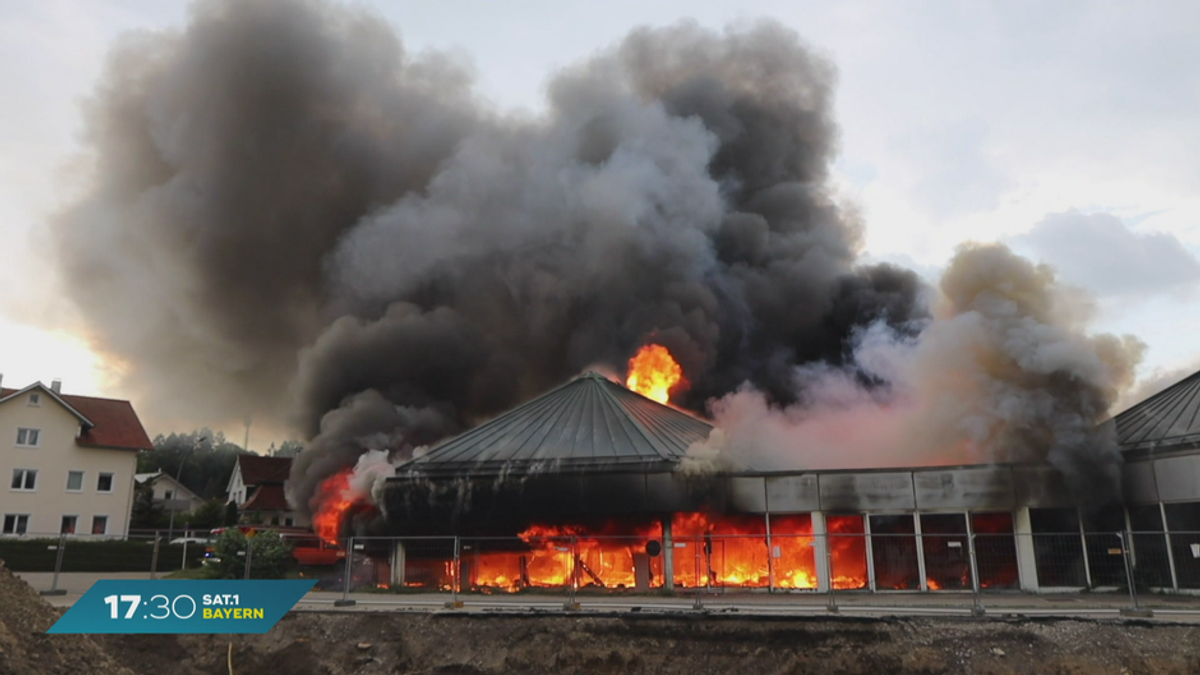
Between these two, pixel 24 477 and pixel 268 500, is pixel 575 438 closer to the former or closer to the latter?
pixel 24 477

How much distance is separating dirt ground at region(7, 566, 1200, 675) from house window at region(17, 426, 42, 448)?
32816 millimetres

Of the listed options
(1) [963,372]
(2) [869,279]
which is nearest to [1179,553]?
(1) [963,372]

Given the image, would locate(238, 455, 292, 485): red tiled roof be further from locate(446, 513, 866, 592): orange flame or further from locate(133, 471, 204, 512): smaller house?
locate(446, 513, 866, 592): orange flame

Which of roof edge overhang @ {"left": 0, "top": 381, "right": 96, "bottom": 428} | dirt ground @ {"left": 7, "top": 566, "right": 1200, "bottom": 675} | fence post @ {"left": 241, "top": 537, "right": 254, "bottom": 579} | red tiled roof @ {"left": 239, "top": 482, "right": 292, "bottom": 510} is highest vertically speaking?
roof edge overhang @ {"left": 0, "top": 381, "right": 96, "bottom": 428}

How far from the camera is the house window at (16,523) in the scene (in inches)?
1604

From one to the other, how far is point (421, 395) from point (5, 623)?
3051 centimetres

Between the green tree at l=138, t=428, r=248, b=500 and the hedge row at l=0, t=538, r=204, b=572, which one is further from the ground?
the green tree at l=138, t=428, r=248, b=500

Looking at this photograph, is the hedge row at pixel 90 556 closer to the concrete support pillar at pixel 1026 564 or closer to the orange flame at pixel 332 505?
the orange flame at pixel 332 505

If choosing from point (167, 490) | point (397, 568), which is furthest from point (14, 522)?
point (167, 490)

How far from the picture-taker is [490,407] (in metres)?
46.2

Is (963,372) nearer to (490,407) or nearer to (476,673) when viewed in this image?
(476,673)

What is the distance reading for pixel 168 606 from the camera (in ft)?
41.0

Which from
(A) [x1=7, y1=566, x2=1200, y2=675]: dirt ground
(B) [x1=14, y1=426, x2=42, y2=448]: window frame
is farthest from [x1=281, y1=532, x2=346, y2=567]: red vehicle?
(B) [x1=14, y1=426, x2=42, y2=448]: window frame

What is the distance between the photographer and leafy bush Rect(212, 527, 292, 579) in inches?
891
